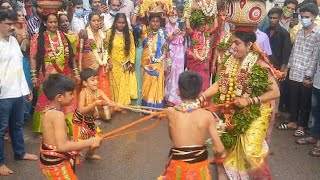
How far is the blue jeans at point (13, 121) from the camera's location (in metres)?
4.91

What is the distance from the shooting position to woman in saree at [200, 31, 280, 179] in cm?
423

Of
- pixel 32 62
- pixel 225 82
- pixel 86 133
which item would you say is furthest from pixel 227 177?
pixel 32 62

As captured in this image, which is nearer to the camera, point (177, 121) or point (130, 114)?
point (177, 121)

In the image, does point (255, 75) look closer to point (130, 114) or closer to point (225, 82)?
point (225, 82)

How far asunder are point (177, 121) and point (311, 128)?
3.31 metres

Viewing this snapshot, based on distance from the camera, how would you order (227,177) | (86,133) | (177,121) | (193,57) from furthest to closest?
(193,57), (86,133), (227,177), (177,121)

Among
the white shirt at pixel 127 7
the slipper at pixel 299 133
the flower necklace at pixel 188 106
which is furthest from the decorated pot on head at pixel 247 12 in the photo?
the white shirt at pixel 127 7

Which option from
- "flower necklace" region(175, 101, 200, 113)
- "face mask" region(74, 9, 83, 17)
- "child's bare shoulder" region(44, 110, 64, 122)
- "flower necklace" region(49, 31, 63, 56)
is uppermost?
"face mask" region(74, 9, 83, 17)

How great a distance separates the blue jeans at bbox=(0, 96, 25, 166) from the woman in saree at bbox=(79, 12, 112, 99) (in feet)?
5.83

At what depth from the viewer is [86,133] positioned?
5.12 m

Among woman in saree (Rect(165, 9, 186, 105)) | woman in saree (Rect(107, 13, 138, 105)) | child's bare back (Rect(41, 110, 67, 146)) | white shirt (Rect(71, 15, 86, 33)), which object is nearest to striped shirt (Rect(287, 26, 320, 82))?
woman in saree (Rect(165, 9, 186, 105))

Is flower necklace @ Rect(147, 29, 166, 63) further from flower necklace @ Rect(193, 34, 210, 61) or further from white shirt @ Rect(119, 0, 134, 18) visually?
white shirt @ Rect(119, 0, 134, 18)

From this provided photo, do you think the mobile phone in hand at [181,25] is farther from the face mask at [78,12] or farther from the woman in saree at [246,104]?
the woman in saree at [246,104]

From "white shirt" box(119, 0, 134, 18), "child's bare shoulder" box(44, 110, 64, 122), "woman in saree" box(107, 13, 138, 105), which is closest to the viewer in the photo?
"child's bare shoulder" box(44, 110, 64, 122)
